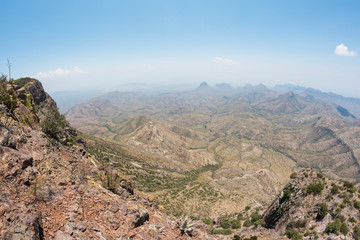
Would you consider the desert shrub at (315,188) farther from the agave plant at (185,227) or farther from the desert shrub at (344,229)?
the agave plant at (185,227)

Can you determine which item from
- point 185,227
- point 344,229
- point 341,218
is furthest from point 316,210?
point 185,227

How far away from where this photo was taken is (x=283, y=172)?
613ft

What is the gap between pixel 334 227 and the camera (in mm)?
19172

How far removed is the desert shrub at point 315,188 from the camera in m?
24.8

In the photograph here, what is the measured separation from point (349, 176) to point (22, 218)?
925ft

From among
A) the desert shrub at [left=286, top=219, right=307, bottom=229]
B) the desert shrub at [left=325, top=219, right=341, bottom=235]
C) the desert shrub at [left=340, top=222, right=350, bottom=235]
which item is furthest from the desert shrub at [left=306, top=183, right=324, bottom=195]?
the desert shrub at [left=340, top=222, right=350, bottom=235]

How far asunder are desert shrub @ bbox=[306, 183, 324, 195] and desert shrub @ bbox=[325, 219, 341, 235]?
5.50 m

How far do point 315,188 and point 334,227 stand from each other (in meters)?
6.84

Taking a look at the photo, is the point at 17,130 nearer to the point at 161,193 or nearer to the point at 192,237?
the point at 192,237

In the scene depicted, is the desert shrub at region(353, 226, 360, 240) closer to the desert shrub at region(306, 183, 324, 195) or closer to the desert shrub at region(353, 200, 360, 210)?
the desert shrub at region(353, 200, 360, 210)

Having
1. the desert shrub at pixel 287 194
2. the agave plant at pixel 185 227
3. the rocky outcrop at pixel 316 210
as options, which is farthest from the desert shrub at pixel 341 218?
the agave plant at pixel 185 227

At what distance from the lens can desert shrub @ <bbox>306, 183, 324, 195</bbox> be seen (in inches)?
977

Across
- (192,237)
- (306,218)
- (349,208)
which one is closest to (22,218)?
(192,237)

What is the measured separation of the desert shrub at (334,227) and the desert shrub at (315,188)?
5.50 metres
